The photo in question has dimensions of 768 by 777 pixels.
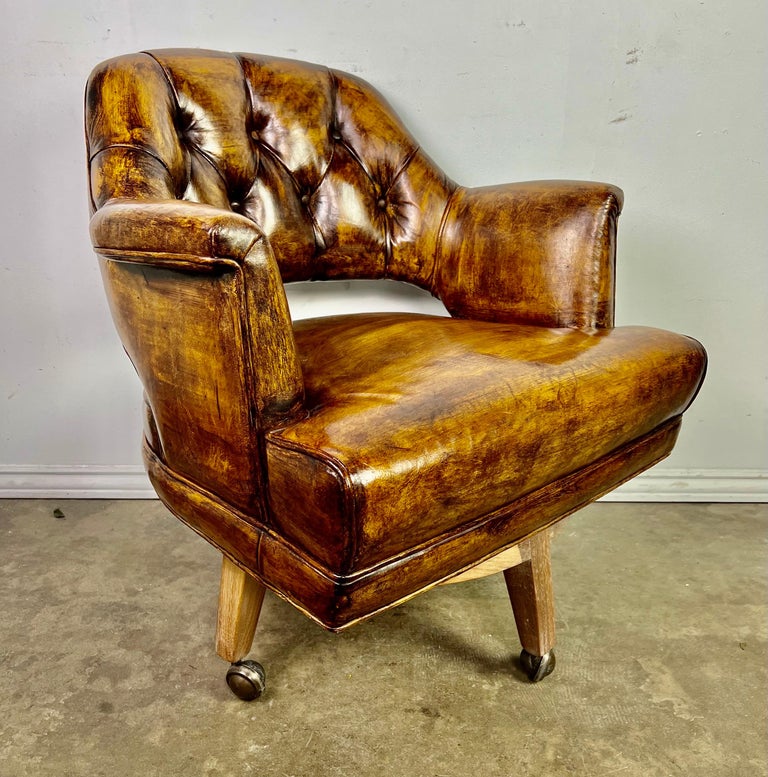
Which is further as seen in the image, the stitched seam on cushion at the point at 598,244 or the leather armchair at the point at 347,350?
the stitched seam on cushion at the point at 598,244

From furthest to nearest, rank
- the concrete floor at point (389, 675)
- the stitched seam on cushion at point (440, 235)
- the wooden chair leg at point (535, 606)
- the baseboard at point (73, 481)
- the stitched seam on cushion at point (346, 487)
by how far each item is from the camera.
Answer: the baseboard at point (73, 481) → the stitched seam on cushion at point (440, 235) → the wooden chair leg at point (535, 606) → the concrete floor at point (389, 675) → the stitched seam on cushion at point (346, 487)

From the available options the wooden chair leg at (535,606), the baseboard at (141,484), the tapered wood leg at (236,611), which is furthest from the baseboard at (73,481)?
the wooden chair leg at (535,606)

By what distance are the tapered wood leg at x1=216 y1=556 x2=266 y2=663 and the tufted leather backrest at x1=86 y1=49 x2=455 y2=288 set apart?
20.6 inches

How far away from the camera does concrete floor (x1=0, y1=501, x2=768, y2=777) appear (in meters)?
0.93

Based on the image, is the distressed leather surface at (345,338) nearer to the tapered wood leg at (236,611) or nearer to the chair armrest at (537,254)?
the chair armrest at (537,254)

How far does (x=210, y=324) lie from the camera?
27.5 inches

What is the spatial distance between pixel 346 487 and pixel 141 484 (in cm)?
119

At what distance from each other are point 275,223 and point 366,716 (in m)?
0.78

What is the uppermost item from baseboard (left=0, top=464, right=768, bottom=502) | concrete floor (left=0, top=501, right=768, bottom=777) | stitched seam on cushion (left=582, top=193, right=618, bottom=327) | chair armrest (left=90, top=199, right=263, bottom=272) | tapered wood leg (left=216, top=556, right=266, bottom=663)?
chair armrest (left=90, top=199, right=263, bottom=272)

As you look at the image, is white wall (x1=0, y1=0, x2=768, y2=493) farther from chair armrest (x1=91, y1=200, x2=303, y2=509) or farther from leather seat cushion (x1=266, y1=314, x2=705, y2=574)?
chair armrest (x1=91, y1=200, x2=303, y2=509)

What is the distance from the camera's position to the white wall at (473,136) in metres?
1.43

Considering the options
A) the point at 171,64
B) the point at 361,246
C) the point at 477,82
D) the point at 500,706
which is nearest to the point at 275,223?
the point at 361,246

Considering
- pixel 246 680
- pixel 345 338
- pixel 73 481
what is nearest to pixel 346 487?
pixel 345 338

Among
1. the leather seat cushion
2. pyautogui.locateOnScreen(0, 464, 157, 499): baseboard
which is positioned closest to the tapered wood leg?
the leather seat cushion
